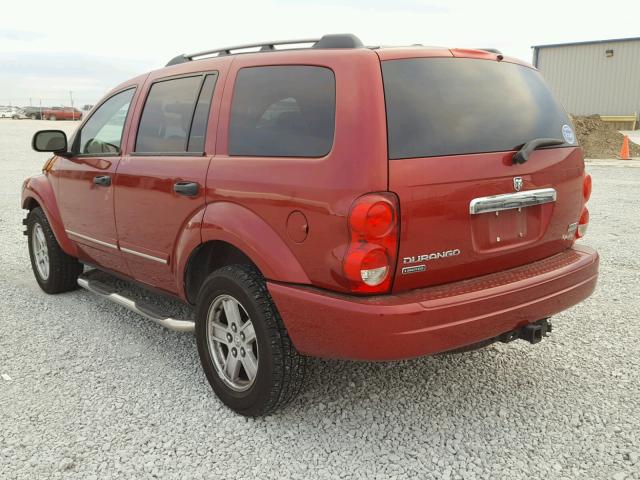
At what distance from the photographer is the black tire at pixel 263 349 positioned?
289cm

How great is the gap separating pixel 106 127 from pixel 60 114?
51505 millimetres

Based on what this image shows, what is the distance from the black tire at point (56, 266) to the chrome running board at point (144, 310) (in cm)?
48

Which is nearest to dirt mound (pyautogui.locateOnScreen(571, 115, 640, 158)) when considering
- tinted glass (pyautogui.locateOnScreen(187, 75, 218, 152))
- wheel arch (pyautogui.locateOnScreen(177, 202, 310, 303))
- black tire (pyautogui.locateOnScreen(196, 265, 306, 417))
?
tinted glass (pyautogui.locateOnScreen(187, 75, 218, 152))

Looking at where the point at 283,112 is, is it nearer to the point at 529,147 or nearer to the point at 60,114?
the point at 529,147

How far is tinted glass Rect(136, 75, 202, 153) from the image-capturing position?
3.58 m

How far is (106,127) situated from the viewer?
14.5 feet

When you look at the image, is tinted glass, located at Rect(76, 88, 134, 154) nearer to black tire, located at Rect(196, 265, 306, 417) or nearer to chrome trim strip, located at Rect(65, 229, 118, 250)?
chrome trim strip, located at Rect(65, 229, 118, 250)

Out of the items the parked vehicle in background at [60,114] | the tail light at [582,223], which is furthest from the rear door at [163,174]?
the parked vehicle in background at [60,114]

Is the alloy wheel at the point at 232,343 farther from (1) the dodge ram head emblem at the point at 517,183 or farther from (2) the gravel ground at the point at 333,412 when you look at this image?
(1) the dodge ram head emblem at the point at 517,183

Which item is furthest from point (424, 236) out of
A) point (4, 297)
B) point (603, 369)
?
point (4, 297)

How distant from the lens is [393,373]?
11.9 feet

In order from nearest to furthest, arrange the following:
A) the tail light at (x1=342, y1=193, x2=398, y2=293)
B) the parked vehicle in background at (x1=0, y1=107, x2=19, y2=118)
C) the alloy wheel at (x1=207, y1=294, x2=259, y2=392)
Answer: the tail light at (x1=342, y1=193, x2=398, y2=293)
the alloy wheel at (x1=207, y1=294, x2=259, y2=392)
the parked vehicle in background at (x1=0, y1=107, x2=19, y2=118)

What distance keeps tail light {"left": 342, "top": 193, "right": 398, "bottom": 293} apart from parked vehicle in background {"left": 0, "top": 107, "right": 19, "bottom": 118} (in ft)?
199

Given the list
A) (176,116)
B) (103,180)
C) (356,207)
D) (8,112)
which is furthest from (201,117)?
(8,112)
